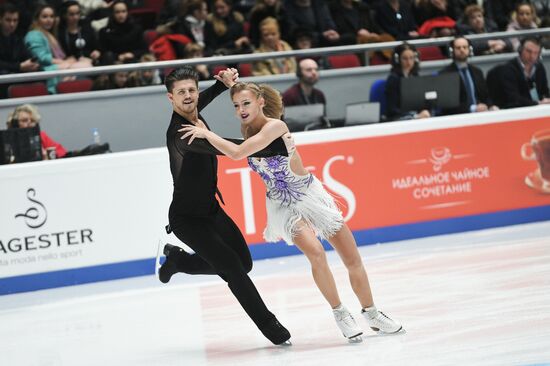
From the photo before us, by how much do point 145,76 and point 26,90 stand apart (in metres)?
1.28

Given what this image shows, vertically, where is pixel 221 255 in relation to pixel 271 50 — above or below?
below

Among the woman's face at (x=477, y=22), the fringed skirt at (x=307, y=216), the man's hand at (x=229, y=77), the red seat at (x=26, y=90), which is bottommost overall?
the fringed skirt at (x=307, y=216)

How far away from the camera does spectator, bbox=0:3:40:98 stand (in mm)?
11000

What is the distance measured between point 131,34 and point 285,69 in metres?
1.78

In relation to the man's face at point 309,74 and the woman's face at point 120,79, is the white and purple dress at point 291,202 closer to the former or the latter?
the man's face at point 309,74

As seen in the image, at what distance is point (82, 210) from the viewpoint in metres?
8.87

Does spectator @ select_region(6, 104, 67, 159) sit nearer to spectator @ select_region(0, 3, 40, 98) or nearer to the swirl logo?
the swirl logo

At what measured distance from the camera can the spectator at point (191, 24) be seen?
11945 mm

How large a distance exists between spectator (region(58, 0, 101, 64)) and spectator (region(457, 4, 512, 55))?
4.67 meters

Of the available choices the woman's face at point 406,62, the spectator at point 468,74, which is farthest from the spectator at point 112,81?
the spectator at point 468,74

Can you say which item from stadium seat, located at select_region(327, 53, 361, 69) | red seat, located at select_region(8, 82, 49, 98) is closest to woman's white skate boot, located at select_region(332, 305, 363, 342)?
red seat, located at select_region(8, 82, 49, 98)

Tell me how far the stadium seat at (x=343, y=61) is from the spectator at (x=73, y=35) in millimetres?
2750

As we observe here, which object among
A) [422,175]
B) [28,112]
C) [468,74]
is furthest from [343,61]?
[28,112]

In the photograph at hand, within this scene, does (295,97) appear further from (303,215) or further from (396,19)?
(303,215)
